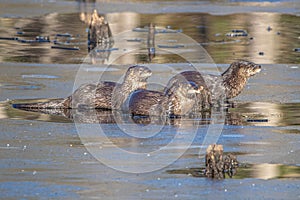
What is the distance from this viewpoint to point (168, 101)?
12.9 m

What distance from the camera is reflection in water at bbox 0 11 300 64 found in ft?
63.5

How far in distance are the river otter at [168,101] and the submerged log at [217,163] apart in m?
3.32

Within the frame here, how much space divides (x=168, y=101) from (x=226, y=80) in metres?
1.84

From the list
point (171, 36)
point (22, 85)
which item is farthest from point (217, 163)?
point (171, 36)

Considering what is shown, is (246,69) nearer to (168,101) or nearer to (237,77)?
(237,77)

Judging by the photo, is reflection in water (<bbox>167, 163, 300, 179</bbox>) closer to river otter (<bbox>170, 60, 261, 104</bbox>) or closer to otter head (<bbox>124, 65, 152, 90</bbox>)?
otter head (<bbox>124, 65, 152, 90</bbox>)

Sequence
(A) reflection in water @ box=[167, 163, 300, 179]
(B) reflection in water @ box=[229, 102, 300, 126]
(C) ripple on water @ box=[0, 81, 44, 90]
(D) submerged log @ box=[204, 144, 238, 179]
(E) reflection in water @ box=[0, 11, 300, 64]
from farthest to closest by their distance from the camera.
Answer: (E) reflection in water @ box=[0, 11, 300, 64]
(C) ripple on water @ box=[0, 81, 44, 90]
(B) reflection in water @ box=[229, 102, 300, 126]
(A) reflection in water @ box=[167, 163, 300, 179]
(D) submerged log @ box=[204, 144, 238, 179]

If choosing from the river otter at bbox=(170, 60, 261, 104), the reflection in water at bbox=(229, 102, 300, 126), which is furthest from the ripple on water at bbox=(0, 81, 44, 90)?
the reflection in water at bbox=(229, 102, 300, 126)

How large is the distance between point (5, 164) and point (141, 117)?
3361 millimetres

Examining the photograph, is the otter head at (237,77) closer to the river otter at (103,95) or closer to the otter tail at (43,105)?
the river otter at (103,95)

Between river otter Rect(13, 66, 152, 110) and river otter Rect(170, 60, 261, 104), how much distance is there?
843 millimetres

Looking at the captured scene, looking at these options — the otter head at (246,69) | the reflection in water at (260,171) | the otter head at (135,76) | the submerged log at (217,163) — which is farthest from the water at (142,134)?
the otter head at (135,76)

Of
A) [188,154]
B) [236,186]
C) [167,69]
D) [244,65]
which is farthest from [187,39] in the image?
[236,186]

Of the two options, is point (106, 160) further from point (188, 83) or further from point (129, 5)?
point (129, 5)
